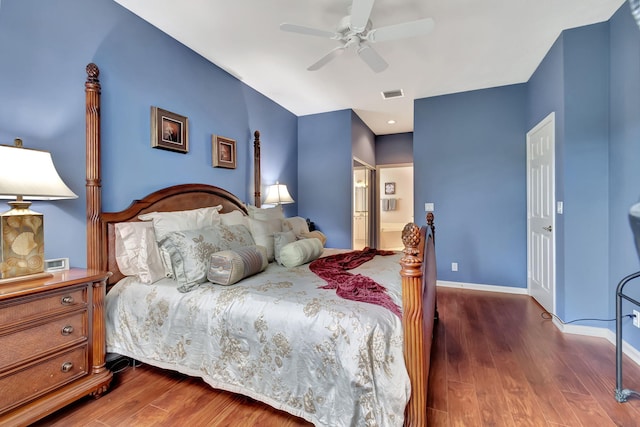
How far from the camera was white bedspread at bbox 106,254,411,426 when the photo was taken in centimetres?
127

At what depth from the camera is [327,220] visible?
15.6 ft

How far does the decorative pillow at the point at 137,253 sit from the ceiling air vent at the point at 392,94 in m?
3.43

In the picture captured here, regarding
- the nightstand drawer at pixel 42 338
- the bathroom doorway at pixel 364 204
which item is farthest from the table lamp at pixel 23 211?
the bathroom doorway at pixel 364 204

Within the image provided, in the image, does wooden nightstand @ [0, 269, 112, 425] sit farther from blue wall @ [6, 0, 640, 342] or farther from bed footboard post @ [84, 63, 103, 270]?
blue wall @ [6, 0, 640, 342]

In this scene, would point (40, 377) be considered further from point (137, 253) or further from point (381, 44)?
point (381, 44)

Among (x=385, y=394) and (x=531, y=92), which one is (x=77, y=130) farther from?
(x=531, y=92)

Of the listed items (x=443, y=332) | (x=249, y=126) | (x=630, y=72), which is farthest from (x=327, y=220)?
(x=630, y=72)

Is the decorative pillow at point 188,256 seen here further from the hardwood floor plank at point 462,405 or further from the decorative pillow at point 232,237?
the hardwood floor plank at point 462,405

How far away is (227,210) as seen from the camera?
3145mm

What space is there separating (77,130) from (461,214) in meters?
4.29

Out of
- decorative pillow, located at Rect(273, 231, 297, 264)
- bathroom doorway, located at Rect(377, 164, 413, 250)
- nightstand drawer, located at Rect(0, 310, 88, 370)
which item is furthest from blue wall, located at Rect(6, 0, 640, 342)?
Result: bathroom doorway, located at Rect(377, 164, 413, 250)

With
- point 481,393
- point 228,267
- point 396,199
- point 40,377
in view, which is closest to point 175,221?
point 228,267

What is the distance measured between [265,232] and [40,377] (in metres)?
1.69

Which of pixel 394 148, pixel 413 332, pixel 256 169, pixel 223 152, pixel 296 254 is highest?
pixel 394 148
